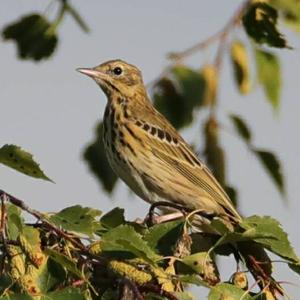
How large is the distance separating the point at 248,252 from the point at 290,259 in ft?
1.35

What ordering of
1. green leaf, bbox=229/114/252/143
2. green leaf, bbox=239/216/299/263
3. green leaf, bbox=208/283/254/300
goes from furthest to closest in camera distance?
green leaf, bbox=229/114/252/143 → green leaf, bbox=239/216/299/263 → green leaf, bbox=208/283/254/300

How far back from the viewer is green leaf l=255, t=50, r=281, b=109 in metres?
6.26

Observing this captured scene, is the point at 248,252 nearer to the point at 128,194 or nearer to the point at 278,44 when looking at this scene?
the point at 278,44

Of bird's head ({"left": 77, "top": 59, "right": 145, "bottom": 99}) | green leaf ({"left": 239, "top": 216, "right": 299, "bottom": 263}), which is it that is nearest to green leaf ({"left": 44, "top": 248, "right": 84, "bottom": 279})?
green leaf ({"left": 239, "top": 216, "right": 299, "bottom": 263})

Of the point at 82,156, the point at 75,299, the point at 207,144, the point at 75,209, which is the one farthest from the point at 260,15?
the point at 75,299

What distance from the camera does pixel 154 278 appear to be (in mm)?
4738

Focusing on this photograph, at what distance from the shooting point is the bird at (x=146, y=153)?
Answer: 955 centimetres

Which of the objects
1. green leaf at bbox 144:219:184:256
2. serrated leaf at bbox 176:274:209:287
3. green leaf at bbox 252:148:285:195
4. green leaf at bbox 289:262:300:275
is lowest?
green leaf at bbox 289:262:300:275

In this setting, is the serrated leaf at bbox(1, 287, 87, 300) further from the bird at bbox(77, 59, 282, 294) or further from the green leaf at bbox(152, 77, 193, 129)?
the bird at bbox(77, 59, 282, 294)

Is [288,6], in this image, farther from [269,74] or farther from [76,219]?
[76,219]

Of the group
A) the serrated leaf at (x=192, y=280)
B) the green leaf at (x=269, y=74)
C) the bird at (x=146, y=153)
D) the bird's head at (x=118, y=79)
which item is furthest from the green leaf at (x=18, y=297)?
the bird's head at (x=118, y=79)

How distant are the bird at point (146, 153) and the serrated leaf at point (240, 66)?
7.78 feet

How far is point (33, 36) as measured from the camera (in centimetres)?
632

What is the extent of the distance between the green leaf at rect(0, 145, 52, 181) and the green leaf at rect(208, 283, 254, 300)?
2.71ft
